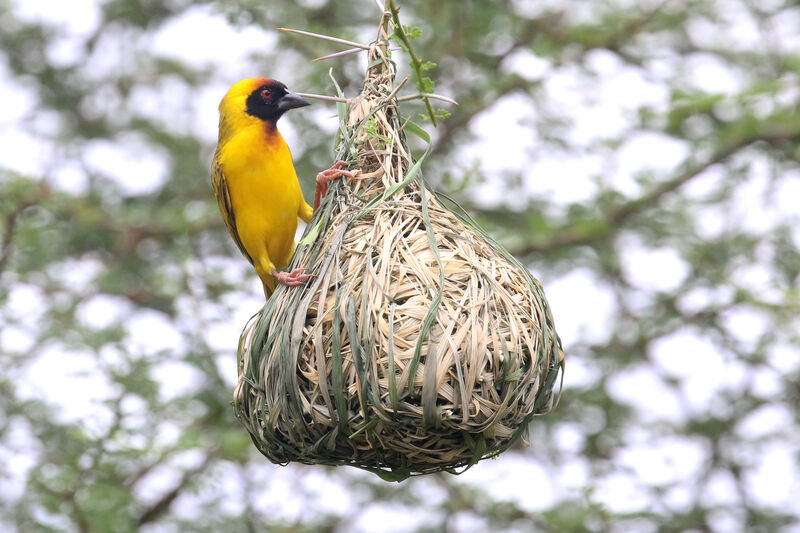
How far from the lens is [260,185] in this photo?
3.37 meters

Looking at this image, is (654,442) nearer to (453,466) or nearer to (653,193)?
(653,193)

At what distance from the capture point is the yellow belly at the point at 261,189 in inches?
132

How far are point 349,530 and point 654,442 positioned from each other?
82.6 inches

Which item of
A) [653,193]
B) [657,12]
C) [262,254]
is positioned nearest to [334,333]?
[262,254]

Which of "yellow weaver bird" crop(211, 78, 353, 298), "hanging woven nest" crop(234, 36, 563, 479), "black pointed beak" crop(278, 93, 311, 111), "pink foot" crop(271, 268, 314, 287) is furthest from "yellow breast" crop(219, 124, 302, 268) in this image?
"pink foot" crop(271, 268, 314, 287)

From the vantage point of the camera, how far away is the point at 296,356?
2332 millimetres

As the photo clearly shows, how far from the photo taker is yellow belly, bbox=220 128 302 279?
336cm

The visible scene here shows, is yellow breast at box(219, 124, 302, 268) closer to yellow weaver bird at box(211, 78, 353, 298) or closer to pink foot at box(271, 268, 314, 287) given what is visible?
yellow weaver bird at box(211, 78, 353, 298)

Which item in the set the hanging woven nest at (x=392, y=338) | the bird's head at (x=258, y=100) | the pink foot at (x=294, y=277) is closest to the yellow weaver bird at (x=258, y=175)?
the bird's head at (x=258, y=100)

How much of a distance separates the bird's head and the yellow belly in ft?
0.23

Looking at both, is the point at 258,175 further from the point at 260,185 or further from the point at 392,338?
the point at 392,338

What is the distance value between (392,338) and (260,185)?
4.35ft

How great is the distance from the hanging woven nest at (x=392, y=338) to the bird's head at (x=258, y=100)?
0.76 meters

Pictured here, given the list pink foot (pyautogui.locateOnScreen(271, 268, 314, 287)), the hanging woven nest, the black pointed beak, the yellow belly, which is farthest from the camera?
the yellow belly
